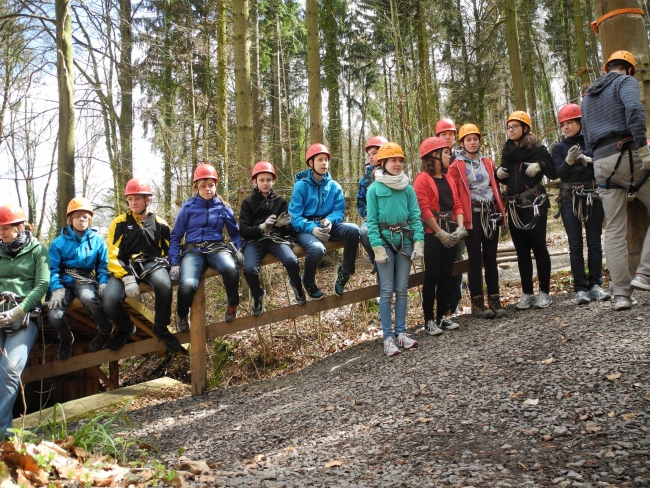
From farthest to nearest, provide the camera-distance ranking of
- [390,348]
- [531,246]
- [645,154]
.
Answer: [531,246] → [390,348] → [645,154]

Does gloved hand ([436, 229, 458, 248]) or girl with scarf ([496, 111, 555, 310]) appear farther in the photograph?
girl with scarf ([496, 111, 555, 310])

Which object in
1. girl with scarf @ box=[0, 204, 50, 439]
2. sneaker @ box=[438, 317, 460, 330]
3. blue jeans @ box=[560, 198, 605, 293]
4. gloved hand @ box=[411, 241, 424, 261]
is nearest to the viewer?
girl with scarf @ box=[0, 204, 50, 439]

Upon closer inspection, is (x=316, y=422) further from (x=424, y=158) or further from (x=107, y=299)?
(x=424, y=158)

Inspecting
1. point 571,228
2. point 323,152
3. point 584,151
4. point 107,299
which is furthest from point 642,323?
point 107,299

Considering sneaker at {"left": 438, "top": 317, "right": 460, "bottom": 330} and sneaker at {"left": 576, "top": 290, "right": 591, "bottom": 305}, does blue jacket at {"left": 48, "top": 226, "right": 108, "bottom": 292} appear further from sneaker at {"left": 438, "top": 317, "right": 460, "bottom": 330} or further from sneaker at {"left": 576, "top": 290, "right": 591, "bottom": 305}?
sneaker at {"left": 576, "top": 290, "right": 591, "bottom": 305}

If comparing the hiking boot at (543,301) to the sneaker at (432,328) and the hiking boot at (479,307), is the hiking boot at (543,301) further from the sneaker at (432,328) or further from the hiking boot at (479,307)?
the sneaker at (432,328)

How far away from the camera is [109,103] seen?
15.7m

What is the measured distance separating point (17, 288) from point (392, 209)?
13.1 ft

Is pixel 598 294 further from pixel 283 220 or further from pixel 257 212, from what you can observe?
pixel 257 212

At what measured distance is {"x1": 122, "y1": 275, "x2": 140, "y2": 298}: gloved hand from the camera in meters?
5.74

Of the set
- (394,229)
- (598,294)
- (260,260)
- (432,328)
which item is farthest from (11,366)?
(598,294)

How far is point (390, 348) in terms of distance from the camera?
565 centimetres

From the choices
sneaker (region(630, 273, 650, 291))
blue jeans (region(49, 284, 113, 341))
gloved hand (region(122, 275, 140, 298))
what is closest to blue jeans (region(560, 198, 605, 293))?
sneaker (region(630, 273, 650, 291))

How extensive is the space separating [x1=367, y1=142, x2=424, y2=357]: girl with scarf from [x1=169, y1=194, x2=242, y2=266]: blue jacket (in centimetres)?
176
